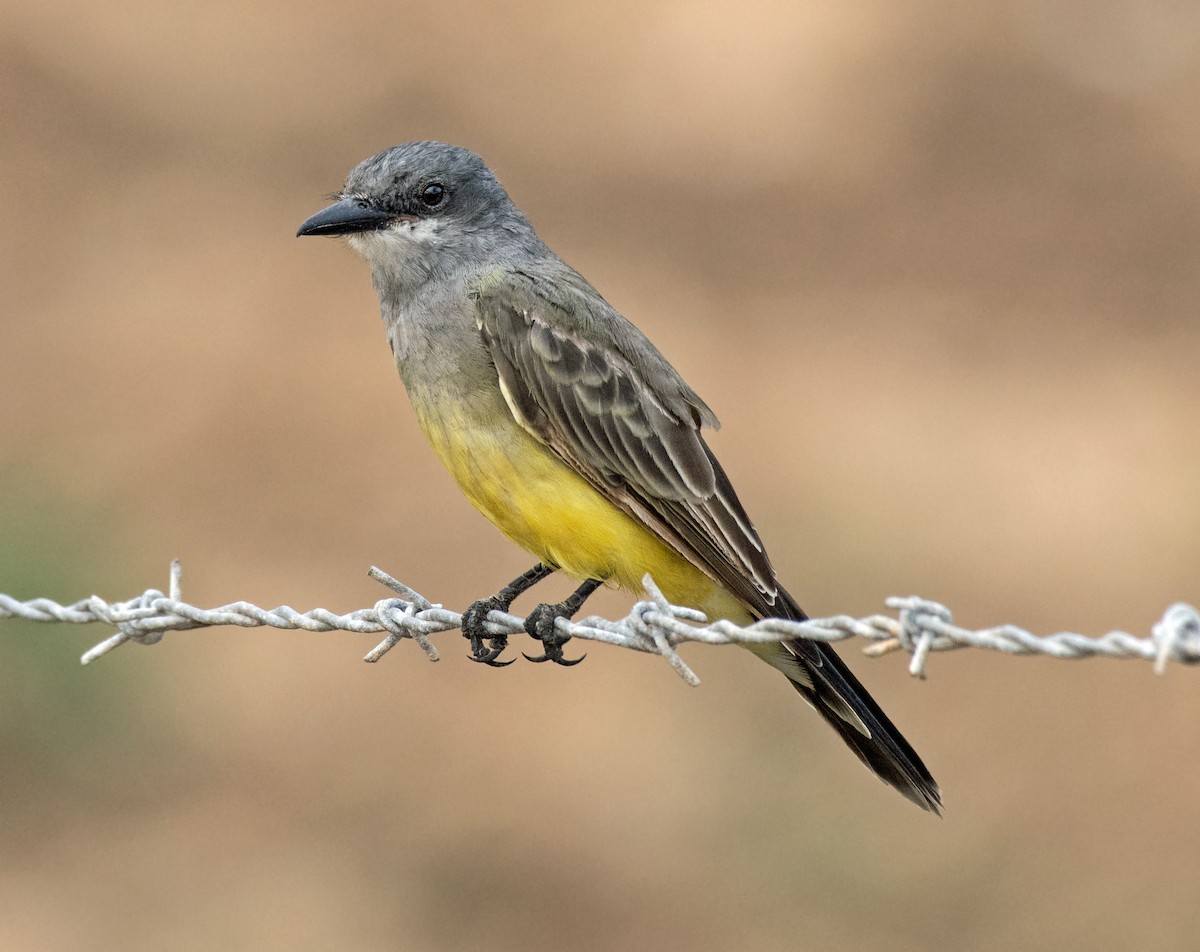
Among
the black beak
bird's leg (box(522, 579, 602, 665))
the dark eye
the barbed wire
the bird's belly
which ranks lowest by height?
the barbed wire

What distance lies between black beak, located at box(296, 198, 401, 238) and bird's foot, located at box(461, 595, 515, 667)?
138 centimetres

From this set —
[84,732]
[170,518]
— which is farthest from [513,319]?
[170,518]

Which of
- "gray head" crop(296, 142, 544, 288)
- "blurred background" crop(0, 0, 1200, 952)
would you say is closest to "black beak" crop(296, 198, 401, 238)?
"gray head" crop(296, 142, 544, 288)

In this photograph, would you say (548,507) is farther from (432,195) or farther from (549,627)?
(432,195)

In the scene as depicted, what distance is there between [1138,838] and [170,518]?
6.87 metres

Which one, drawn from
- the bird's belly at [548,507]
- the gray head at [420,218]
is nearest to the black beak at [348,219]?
the gray head at [420,218]

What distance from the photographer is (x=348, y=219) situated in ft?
20.0

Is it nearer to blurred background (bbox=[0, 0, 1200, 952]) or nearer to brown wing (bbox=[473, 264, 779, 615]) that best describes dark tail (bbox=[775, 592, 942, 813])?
brown wing (bbox=[473, 264, 779, 615])

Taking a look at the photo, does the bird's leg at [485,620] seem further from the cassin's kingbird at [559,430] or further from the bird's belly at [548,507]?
the bird's belly at [548,507]

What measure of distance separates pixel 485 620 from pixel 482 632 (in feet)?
0.38

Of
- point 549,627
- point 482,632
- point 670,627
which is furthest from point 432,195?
point 670,627

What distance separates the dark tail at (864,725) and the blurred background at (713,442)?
132 inches

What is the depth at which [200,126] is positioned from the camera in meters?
16.8

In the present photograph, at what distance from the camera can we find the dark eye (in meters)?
6.30
